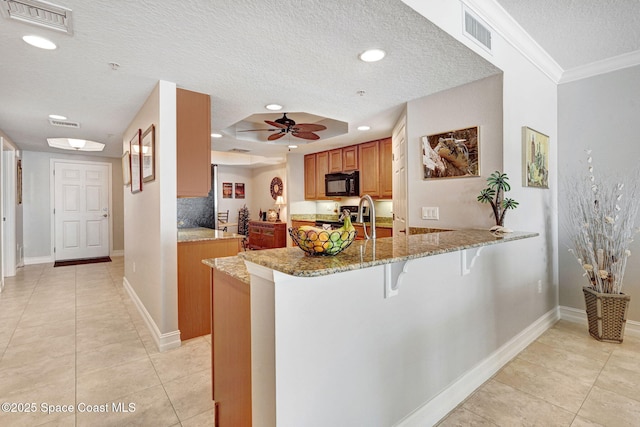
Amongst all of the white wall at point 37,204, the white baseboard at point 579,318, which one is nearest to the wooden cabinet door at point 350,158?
the white baseboard at point 579,318

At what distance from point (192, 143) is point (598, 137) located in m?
3.73

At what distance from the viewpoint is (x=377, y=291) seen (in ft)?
4.64

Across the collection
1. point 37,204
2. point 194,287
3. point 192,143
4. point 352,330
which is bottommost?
point 194,287

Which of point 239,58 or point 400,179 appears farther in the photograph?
point 400,179

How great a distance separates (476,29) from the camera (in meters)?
2.02

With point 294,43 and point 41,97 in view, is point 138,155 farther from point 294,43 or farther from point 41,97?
point 294,43

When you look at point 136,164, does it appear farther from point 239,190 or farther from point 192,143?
point 239,190

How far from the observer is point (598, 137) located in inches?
115

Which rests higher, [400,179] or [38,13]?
[38,13]

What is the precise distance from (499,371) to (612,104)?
2612mm

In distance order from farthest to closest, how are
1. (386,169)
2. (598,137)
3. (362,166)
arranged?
(362,166) < (386,169) < (598,137)

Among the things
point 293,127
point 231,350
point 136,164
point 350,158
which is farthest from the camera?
point 350,158

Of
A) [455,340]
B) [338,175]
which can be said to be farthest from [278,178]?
[455,340]

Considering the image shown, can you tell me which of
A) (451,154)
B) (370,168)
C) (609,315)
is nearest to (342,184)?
(370,168)
